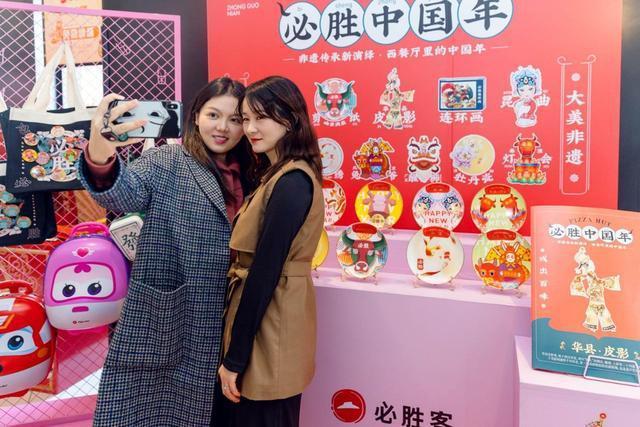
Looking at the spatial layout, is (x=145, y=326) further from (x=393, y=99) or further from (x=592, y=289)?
(x=393, y=99)

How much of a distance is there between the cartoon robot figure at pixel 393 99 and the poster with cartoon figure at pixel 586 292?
185 centimetres

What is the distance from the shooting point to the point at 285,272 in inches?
57.9

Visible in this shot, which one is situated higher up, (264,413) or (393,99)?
(393,99)

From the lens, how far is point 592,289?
1.44 m

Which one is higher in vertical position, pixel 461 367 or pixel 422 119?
pixel 422 119

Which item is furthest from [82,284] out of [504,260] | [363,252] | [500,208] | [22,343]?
[500,208]

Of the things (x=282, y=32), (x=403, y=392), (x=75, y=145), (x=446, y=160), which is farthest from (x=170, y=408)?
(x=282, y=32)

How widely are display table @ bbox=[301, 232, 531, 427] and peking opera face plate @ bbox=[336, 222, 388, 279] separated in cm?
6

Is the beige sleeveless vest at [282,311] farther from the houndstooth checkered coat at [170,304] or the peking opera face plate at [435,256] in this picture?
the peking opera face plate at [435,256]

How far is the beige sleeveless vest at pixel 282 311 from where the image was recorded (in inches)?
56.1

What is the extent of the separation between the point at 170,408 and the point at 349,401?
27.2 inches

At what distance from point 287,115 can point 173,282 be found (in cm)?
68

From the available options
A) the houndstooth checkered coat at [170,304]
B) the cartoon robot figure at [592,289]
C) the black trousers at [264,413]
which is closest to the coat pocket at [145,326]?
the houndstooth checkered coat at [170,304]

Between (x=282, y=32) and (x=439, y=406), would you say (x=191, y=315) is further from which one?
(x=282, y=32)
